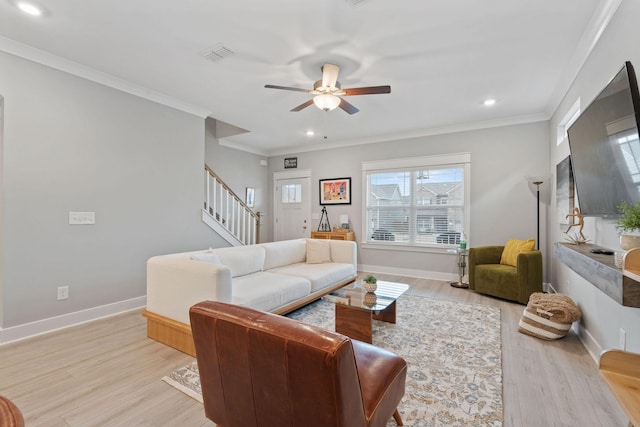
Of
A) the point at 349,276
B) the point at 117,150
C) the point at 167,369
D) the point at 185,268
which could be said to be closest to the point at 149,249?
the point at 117,150

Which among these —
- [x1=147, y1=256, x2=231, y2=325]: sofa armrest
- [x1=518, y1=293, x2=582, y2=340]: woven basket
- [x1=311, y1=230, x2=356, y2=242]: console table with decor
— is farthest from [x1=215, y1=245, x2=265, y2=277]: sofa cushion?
[x1=518, y1=293, x2=582, y2=340]: woven basket

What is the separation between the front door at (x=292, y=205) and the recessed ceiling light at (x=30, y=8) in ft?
15.6

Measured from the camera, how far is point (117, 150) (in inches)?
135

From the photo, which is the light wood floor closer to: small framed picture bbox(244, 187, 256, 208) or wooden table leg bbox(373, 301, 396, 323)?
wooden table leg bbox(373, 301, 396, 323)

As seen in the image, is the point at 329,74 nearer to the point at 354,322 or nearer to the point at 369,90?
the point at 369,90

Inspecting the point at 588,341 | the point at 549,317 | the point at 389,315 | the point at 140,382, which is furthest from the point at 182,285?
the point at 588,341

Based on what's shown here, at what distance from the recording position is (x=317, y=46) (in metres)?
2.67

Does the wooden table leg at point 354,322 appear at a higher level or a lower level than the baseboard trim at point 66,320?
higher

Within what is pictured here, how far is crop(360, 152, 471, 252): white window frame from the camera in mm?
4938

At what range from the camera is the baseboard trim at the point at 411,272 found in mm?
5039

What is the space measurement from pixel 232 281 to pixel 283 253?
3.76 ft

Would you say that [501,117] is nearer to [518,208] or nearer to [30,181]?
[518,208]

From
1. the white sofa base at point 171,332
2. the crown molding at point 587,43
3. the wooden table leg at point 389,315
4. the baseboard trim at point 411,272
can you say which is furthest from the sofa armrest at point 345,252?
the crown molding at point 587,43

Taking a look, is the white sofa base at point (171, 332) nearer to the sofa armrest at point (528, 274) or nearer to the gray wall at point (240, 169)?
the sofa armrest at point (528, 274)
